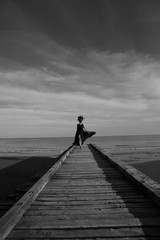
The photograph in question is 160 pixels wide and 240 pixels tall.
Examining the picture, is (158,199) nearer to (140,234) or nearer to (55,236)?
(140,234)

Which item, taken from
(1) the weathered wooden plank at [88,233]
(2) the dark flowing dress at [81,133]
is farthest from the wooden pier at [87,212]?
(2) the dark flowing dress at [81,133]

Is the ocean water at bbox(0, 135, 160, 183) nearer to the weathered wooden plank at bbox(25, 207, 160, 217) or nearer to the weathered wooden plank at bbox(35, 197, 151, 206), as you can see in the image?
the weathered wooden plank at bbox(35, 197, 151, 206)

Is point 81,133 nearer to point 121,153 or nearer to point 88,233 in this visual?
point 88,233

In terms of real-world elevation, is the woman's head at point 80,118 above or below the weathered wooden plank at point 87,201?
above

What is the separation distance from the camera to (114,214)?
3.22 metres

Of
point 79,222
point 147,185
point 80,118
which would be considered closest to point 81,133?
point 80,118

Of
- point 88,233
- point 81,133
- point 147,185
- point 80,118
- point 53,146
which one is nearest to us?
point 88,233

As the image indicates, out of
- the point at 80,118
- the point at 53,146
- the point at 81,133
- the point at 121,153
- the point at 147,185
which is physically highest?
the point at 80,118

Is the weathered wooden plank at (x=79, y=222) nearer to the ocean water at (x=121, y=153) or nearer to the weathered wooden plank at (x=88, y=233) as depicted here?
the weathered wooden plank at (x=88, y=233)

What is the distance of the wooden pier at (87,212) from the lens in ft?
8.69

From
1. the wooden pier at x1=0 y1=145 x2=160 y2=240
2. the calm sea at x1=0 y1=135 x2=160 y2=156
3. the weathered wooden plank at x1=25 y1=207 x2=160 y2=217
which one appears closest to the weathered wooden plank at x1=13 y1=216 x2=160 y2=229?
the wooden pier at x1=0 y1=145 x2=160 y2=240

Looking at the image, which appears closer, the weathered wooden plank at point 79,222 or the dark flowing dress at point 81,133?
the weathered wooden plank at point 79,222

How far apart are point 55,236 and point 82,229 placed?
374 mm

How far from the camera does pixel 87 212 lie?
3.33 meters
